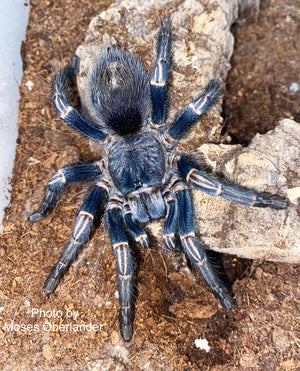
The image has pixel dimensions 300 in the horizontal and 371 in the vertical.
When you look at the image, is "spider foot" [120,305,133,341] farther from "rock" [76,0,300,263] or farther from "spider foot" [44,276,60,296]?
"rock" [76,0,300,263]

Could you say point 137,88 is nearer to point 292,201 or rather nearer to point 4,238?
point 292,201

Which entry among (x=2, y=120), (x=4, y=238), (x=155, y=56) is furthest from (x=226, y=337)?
(x=2, y=120)

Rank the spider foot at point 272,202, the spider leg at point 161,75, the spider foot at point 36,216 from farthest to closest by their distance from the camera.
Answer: the spider foot at point 36,216 → the spider leg at point 161,75 → the spider foot at point 272,202

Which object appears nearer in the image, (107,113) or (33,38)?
(107,113)

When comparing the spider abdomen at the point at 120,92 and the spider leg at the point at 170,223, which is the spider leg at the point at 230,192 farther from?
the spider abdomen at the point at 120,92

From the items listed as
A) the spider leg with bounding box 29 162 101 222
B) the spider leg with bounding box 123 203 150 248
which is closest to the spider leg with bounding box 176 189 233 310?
the spider leg with bounding box 123 203 150 248

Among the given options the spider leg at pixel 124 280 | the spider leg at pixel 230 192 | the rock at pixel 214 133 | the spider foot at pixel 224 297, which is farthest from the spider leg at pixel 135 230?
the spider foot at pixel 224 297
